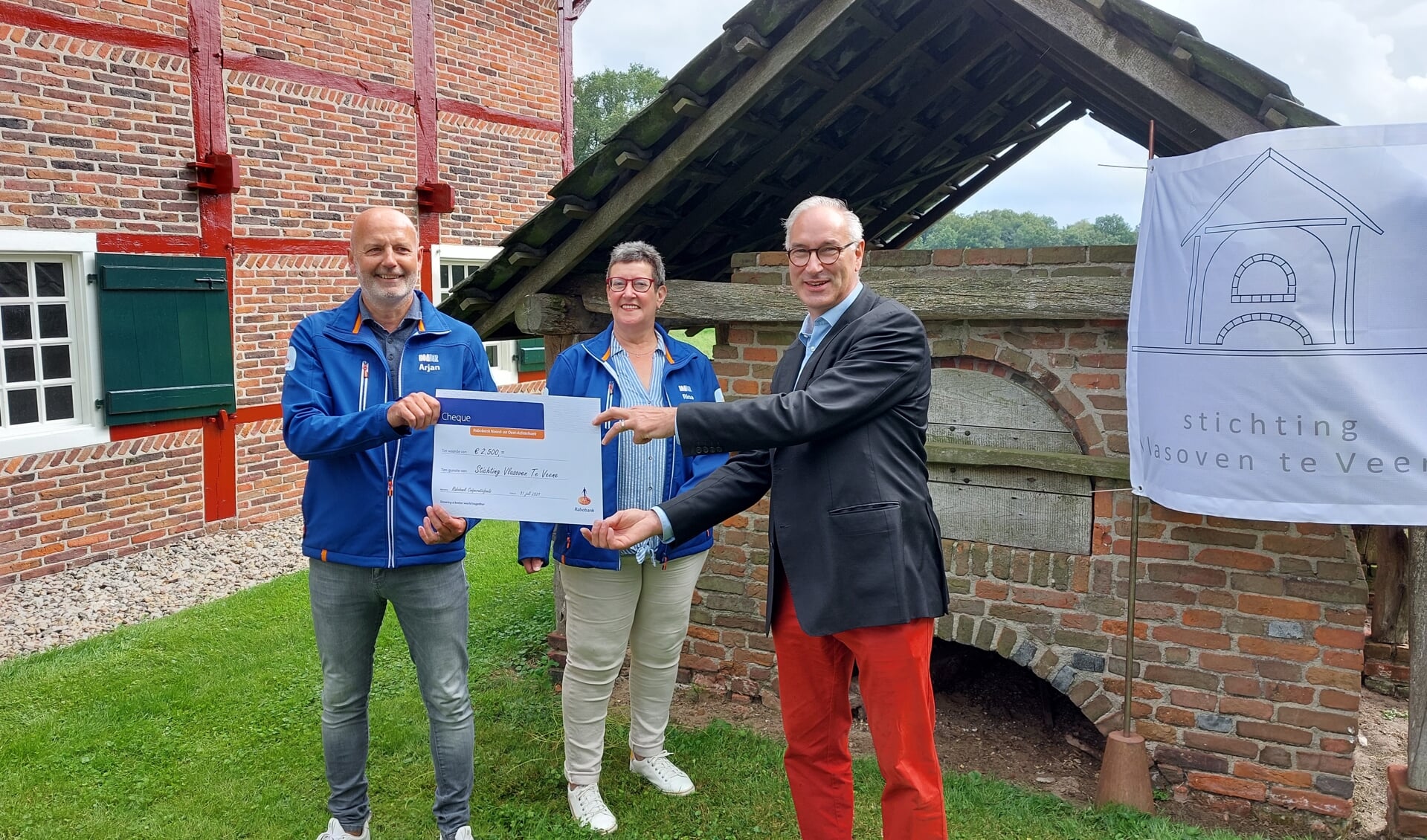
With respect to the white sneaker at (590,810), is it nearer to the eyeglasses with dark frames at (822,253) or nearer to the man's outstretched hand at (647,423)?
the man's outstretched hand at (647,423)

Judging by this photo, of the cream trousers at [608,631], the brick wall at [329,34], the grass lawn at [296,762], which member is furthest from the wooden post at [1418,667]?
the brick wall at [329,34]

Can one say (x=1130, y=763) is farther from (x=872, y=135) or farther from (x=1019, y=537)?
A: (x=872, y=135)

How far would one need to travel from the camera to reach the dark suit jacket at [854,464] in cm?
273

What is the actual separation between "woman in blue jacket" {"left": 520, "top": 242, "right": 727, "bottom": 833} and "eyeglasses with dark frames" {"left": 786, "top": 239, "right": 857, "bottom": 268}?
0.93m

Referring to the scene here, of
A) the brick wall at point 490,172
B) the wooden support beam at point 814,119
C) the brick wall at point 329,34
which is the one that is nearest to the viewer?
the wooden support beam at point 814,119

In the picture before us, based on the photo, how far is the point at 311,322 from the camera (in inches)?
126

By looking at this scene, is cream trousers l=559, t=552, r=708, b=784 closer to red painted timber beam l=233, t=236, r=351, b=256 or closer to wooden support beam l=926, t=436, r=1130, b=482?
wooden support beam l=926, t=436, r=1130, b=482

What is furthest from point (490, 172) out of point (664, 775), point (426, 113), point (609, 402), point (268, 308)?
point (664, 775)

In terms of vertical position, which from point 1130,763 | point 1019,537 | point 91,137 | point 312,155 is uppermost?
point 312,155

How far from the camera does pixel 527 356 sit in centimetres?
1227

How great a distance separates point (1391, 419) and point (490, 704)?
14.1ft

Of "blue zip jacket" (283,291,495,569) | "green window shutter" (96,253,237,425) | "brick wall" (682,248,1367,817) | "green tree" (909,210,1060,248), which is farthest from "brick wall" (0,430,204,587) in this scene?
"green tree" (909,210,1060,248)

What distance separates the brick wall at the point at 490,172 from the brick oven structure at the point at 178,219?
7.2 inches

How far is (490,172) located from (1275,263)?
32.4 feet
